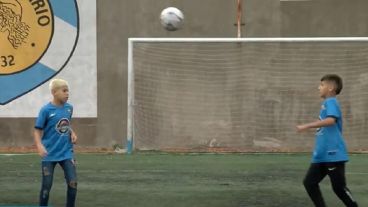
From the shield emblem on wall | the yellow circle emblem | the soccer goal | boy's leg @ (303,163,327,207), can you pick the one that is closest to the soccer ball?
the soccer goal

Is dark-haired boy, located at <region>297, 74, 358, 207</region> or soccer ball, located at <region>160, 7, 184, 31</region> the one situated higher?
soccer ball, located at <region>160, 7, 184, 31</region>

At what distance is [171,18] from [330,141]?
26.1 ft

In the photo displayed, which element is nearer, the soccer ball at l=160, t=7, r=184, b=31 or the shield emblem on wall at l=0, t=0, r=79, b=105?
the soccer ball at l=160, t=7, r=184, b=31

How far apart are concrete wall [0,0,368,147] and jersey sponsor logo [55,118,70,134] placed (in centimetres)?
878

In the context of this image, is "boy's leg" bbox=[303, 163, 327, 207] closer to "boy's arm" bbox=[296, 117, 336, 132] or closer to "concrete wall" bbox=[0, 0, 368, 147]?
"boy's arm" bbox=[296, 117, 336, 132]

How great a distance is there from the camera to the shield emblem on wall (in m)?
15.3

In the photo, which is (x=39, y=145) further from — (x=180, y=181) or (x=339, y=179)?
(x=180, y=181)

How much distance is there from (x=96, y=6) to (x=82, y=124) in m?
2.99

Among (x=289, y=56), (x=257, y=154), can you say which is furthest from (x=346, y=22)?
(x=257, y=154)

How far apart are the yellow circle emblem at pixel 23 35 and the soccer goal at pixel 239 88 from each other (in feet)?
8.69

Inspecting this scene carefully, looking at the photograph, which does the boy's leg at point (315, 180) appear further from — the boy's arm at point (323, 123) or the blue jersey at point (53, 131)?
the blue jersey at point (53, 131)

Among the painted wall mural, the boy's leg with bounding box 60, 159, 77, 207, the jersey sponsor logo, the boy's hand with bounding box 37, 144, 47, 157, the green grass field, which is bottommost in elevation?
the green grass field

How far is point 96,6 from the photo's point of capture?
15.2 meters

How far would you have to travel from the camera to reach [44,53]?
1539cm
